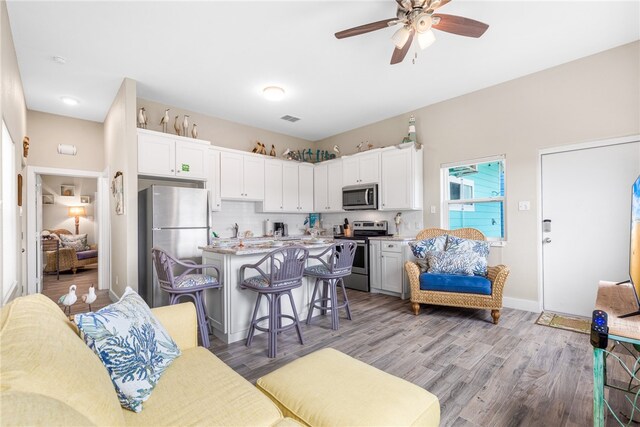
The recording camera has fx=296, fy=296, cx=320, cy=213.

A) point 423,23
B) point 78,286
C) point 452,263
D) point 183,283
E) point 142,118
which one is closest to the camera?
point 423,23

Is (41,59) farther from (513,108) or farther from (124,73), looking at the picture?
(513,108)

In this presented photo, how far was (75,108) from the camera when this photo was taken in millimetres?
4426

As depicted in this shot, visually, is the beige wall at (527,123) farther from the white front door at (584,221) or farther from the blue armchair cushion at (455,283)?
the blue armchair cushion at (455,283)

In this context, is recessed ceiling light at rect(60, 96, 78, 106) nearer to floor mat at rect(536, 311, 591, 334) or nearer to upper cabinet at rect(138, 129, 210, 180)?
upper cabinet at rect(138, 129, 210, 180)

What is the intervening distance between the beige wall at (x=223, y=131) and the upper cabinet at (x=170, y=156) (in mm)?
527

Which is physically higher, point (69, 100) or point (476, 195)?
point (69, 100)

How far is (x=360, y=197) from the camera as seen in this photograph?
16.8 feet

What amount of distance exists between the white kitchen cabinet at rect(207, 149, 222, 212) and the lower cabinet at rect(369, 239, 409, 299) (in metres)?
2.51

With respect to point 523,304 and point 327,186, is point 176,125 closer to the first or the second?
point 327,186

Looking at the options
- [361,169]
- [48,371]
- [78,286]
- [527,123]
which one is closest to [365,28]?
[527,123]

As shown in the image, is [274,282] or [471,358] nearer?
[471,358]

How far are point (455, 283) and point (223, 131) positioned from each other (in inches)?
167

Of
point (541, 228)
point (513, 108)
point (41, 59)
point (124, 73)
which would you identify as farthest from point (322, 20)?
point (541, 228)

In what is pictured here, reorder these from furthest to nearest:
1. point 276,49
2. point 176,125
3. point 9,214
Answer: point 176,125
point 276,49
point 9,214
